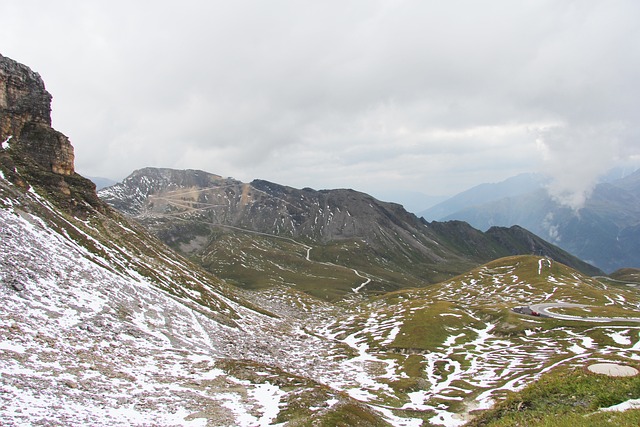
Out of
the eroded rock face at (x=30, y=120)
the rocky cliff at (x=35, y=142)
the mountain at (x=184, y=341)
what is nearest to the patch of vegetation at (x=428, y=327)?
the mountain at (x=184, y=341)

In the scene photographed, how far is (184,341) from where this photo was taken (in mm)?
61469

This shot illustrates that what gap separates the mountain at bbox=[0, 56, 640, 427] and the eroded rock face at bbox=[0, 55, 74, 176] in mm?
397

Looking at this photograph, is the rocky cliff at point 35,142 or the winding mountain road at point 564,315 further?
the winding mountain road at point 564,315

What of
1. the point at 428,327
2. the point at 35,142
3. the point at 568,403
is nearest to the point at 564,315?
the point at 428,327

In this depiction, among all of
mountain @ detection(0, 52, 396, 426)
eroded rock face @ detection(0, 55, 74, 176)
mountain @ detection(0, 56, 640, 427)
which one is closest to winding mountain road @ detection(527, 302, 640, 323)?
mountain @ detection(0, 56, 640, 427)

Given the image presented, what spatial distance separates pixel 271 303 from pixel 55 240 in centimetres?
11092

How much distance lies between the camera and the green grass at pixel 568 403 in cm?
1705

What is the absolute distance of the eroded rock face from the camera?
358 feet

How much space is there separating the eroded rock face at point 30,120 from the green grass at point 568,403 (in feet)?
414

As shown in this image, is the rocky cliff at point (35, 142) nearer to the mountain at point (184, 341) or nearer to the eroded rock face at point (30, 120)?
the eroded rock face at point (30, 120)

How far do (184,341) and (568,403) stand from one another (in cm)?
5424

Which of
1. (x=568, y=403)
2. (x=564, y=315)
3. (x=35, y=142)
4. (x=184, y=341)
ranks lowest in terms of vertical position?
(x=564, y=315)

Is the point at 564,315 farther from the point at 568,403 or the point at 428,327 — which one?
the point at 568,403

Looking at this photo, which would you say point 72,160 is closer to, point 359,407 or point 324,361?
point 324,361
